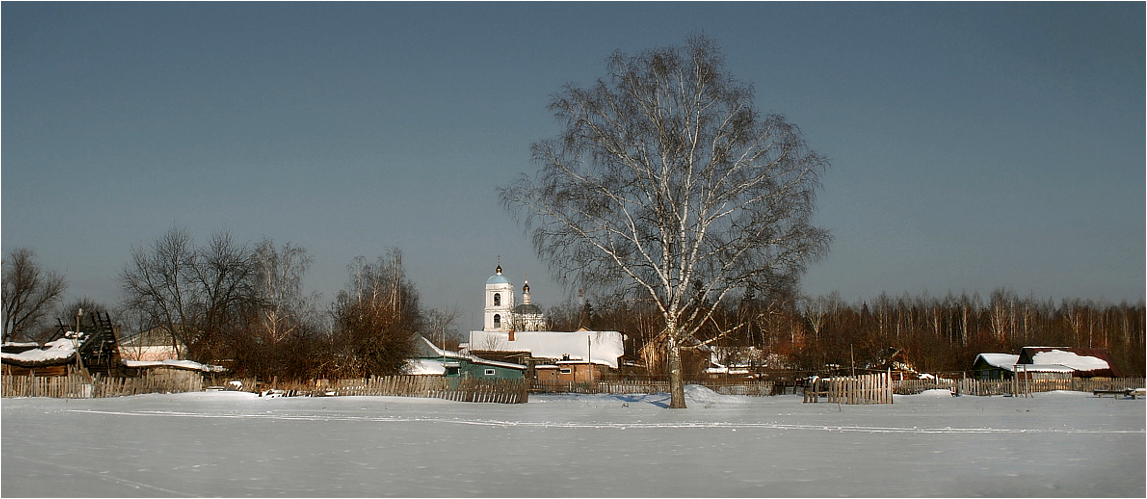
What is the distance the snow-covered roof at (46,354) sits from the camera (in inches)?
1590

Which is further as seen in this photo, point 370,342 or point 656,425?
point 370,342

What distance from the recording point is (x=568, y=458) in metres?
11.6

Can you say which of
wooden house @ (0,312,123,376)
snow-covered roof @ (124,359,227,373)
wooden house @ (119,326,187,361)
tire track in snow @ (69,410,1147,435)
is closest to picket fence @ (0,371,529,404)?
wooden house @ (0,312,123,376)

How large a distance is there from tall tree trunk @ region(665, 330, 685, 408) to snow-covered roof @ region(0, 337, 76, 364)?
1133 inches

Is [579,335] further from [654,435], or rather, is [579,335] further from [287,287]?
[654,435]

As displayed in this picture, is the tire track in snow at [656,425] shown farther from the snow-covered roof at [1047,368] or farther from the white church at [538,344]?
the snow-covered roof at [1047,368]

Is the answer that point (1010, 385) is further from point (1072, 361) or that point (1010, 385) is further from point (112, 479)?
point (112, 479)

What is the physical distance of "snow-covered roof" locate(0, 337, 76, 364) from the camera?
40.4 meters

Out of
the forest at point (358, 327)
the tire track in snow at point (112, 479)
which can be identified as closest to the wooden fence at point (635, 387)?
the forest at point (358, 327)

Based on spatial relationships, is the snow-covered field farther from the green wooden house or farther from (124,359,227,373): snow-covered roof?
the green wooden house

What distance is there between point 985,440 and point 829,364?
50733 millimetres

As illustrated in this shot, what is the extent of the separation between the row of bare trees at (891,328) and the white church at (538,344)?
2.48 m

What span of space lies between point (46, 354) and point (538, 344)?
45459mm

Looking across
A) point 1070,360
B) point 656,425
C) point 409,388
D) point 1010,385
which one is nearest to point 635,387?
point 409,388
